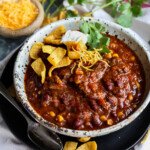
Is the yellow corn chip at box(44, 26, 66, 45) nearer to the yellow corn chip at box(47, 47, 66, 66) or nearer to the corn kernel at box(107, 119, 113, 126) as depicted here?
the yellow corn chip at box(47, 47, 66, 66)

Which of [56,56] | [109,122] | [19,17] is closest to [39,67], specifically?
[56,56]

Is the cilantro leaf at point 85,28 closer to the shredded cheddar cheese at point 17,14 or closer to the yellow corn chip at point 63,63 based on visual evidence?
the yellow corn chip at point 63,63

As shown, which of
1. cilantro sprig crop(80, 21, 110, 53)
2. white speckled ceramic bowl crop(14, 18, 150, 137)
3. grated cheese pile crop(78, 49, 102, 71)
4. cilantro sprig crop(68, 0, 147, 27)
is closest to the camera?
white speckled ceramic bowl crop(14, 18, 150, 137)

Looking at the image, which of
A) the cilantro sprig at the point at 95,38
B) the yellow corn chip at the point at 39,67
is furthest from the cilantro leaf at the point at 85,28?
the yellow corn chip at the point at 39,67

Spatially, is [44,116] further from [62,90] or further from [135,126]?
[135,126]

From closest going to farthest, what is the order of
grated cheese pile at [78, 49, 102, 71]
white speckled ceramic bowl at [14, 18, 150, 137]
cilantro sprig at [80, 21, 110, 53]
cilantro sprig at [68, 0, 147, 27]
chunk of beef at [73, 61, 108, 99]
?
white speckled ceramic bowl at [14, 18, 150, 137]
chunk of beef at [73, 61, 108, 99]
grated cheese pile at [78, 49, 102, 71]
cilantro sprig at [80, 21, 110, 53]
cilantro sprig at [68, 0, 147, 27]

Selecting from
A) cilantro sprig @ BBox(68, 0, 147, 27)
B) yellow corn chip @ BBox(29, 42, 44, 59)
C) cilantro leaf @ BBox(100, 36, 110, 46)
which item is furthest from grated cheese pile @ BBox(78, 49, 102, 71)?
cilantro sprig @ BBox(68, 0, 147, 27)

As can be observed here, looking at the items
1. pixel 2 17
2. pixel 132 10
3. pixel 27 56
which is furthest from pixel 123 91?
pixel 2 17

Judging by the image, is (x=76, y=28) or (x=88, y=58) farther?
(x=76, y=28)

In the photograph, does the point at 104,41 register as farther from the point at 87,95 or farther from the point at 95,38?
the point at 87,95
